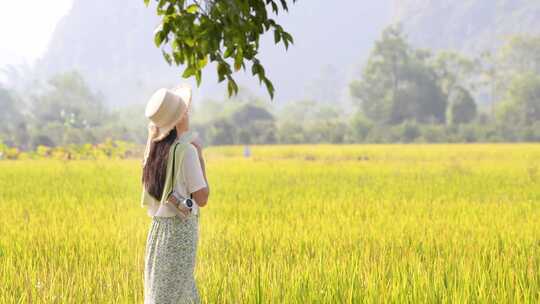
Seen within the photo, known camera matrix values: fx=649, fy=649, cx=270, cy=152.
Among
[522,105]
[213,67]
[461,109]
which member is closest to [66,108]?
[461,109]

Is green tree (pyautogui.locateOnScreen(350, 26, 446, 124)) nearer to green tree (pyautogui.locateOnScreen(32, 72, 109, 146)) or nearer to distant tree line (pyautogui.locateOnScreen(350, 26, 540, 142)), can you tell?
distant tree line (pyautogui.locateOnScreen(350, 26, 540, 142))

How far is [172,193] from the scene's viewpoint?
2.57 metres

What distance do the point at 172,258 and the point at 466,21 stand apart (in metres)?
176

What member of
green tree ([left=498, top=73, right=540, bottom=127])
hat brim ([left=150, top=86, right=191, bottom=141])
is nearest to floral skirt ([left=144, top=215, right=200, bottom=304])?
hat brim ([left=150, top=86, right=191, bottom=141])

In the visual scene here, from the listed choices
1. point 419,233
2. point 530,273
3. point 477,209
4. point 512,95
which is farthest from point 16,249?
point 512,95

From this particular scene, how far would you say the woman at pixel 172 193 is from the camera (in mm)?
2572

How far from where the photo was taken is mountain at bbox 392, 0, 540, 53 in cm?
15388

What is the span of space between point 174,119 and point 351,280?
4.42ft

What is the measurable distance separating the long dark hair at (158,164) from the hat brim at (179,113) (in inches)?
0.7

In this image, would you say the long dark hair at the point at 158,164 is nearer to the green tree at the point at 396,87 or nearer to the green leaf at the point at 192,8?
the green leaf at the point at 192,8

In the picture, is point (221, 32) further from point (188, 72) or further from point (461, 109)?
point (461, 109)

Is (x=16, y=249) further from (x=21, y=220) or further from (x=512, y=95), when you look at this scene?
(x=512, y=95)

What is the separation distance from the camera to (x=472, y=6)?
17025 centimetres

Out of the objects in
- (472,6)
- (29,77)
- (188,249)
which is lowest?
(188,249)
